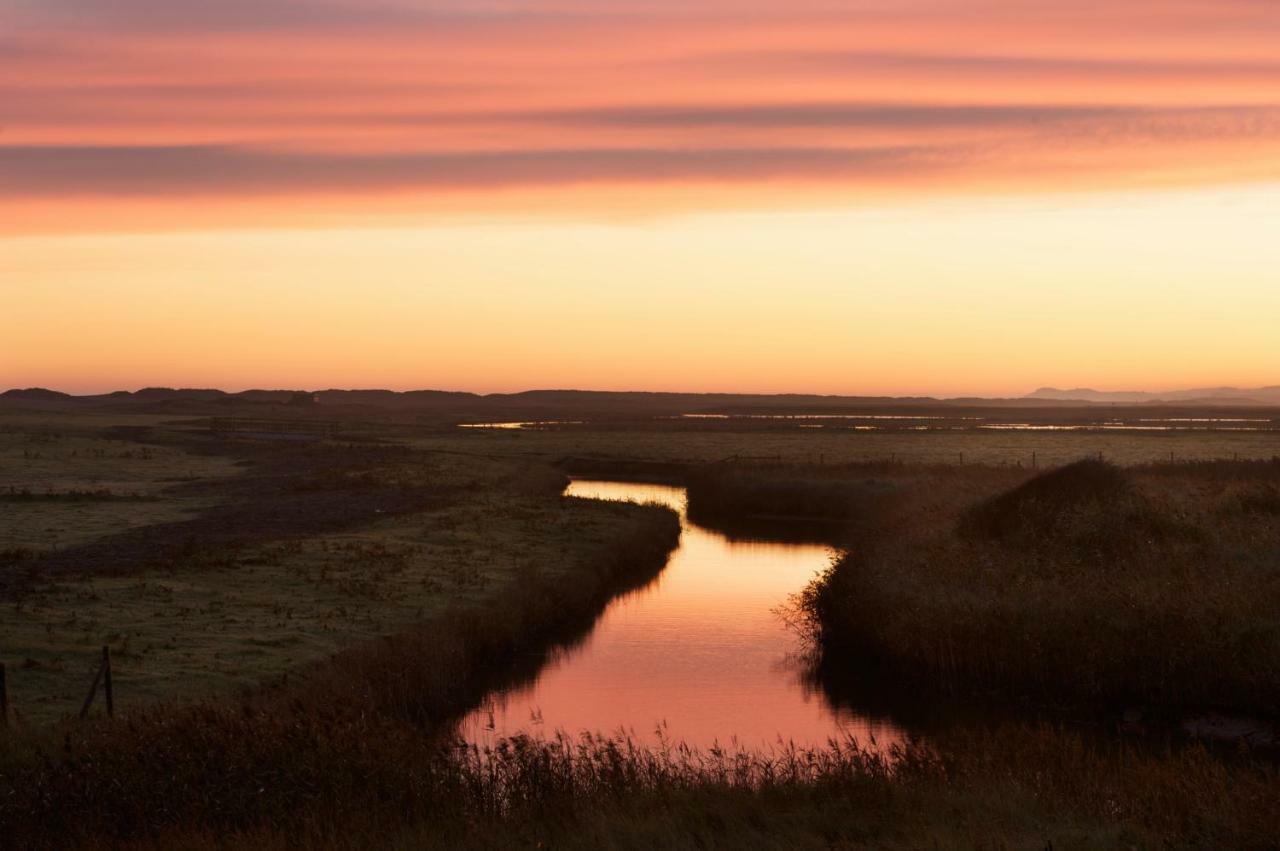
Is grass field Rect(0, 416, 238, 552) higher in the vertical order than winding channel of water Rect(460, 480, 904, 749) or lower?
higher

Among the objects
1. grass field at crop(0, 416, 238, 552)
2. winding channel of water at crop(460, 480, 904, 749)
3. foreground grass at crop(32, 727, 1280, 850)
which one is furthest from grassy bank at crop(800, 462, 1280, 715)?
grass field at crop(0, 416, 238, 552)

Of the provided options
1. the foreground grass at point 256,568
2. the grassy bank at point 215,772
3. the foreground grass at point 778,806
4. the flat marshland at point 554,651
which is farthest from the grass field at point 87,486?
the foreground grass at point 778,806

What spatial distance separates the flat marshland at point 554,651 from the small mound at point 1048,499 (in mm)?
152

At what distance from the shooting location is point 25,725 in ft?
59.4

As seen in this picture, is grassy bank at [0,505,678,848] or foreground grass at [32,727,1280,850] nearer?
foreground grass at [32,727,1280,850]

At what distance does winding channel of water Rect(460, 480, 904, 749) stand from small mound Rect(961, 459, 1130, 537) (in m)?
7.41

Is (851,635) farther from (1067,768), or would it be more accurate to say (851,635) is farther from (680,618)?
(1067,768)

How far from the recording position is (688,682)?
92.4ft

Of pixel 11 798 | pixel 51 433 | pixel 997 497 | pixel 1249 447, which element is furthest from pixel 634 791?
pixel 51 433

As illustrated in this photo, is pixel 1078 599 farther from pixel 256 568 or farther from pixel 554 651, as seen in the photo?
pixel 256 568

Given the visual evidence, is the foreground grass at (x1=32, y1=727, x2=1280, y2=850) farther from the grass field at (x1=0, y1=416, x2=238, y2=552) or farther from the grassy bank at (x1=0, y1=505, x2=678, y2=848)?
the grass field at (x1=0, y1=416, x2=238, y2=552)

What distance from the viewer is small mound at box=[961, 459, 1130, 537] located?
116 feet

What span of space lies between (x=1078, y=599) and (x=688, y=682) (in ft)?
31.4

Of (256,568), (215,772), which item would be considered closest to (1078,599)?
(215,772)
